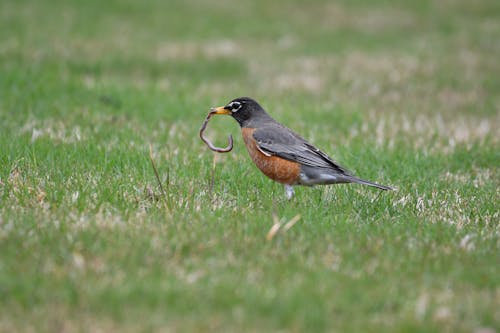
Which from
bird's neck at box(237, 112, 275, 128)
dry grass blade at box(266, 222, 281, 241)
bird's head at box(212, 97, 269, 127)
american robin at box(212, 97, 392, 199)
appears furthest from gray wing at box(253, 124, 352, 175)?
dry grass blade at box(266, 222, 281, 241)

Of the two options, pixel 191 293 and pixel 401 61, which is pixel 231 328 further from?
pixel 401 61

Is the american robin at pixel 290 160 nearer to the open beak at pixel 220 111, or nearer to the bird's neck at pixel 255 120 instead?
the bird's neck at pixel 255 120

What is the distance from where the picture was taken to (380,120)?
1035 cm

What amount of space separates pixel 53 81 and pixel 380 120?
5.27 metres

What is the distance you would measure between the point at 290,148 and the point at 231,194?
799 mm

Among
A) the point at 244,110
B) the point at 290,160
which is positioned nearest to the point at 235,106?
the point at 244,110

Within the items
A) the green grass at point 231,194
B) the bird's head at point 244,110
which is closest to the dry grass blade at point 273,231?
the green grass at point 231,194

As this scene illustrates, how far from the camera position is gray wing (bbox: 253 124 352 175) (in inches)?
257

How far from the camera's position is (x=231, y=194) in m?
6.41

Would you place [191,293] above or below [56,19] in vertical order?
below

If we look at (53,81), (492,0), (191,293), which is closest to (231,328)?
(191,293)

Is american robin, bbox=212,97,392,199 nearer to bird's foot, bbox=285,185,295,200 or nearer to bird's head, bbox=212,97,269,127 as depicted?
bird's foot, bbox=285,185,295,200

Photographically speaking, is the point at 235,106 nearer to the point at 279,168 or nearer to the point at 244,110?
the point at 244,110

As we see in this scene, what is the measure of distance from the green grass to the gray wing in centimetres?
35
